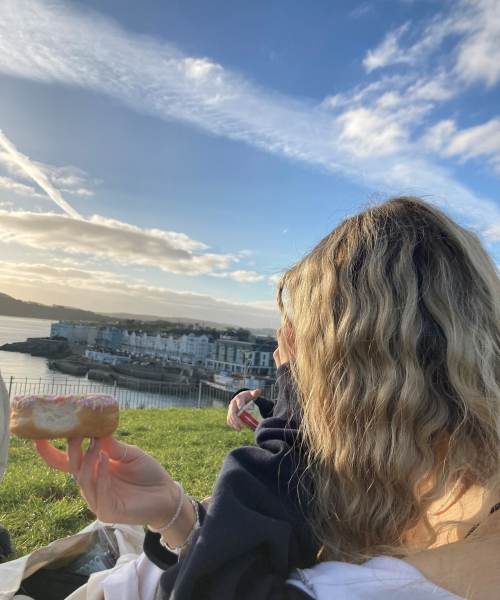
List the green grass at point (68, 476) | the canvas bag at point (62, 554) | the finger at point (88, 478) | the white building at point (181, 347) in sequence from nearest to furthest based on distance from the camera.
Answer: the finger at point (88, 478) → the canvas bag at point (62, 554) → the green grass at point (68, 476) → the white building at point (181, 347)

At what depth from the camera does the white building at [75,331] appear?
24888 mm

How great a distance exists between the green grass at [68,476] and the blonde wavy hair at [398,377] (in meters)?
2.81

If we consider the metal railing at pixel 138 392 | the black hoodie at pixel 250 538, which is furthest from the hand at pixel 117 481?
the metal railing at pixel 138 392

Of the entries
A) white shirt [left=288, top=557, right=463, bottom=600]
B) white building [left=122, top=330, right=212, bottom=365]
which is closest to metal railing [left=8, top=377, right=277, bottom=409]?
white shirt [left=288, top=557, right=463, bottom=600]

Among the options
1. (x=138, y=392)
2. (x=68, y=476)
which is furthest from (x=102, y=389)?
(x=68, y=476)

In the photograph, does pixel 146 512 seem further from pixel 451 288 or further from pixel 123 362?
pixel 123 362

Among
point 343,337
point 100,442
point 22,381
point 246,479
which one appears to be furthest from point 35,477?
point 22,381

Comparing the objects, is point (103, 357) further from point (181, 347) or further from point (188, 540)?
point (188, 540)

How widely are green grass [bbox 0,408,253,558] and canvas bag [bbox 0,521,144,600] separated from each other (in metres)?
1.10

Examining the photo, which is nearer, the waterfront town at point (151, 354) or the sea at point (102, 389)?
the sea at point (102, 389)

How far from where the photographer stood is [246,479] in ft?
4.14

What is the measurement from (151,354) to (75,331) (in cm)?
1433

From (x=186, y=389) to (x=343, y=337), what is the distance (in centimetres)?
2298

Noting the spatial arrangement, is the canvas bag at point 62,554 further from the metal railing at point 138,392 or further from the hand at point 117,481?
the metal railing at point 138,392
